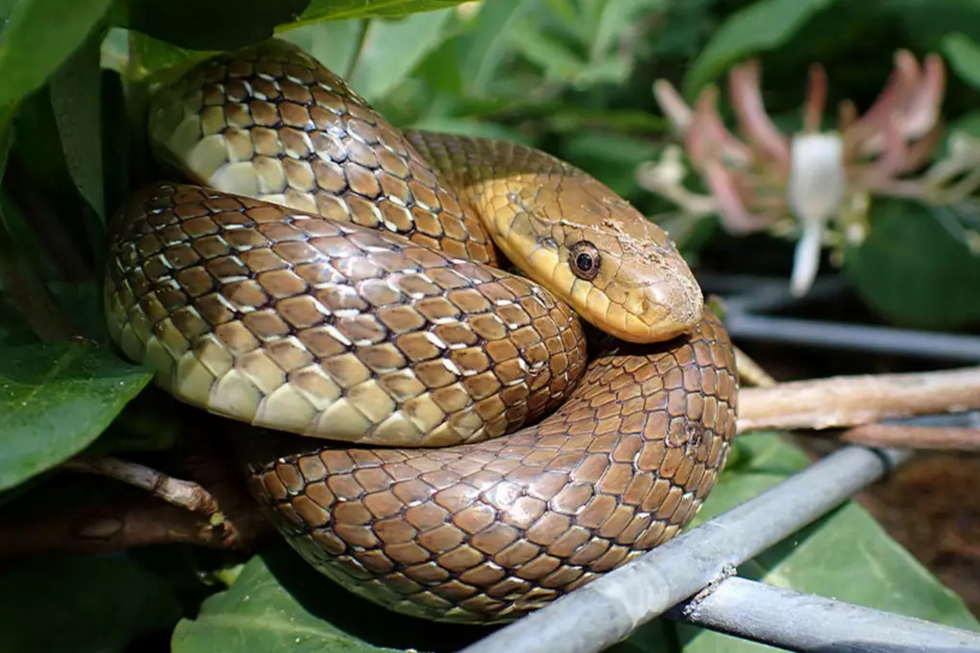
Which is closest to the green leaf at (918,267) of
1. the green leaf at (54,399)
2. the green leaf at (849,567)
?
the green leaf at (849,567)

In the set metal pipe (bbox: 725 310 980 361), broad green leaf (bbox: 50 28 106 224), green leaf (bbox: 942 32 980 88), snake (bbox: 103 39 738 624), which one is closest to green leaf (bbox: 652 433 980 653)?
snake (bbox: 103 39 738 624)

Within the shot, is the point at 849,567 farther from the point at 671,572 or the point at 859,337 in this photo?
the point at 859,337

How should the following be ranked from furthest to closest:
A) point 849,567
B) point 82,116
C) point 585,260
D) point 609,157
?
point 609,157
point 849,567
point 585,260
point 82,116

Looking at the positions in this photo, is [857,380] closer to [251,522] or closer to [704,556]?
[704,556]

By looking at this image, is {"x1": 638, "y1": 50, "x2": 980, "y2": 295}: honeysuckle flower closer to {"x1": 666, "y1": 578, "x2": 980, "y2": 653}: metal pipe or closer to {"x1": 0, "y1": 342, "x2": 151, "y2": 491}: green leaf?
{"x1": 666, "y1": 578, "x2": 980, "y2": 653}: metal pipe

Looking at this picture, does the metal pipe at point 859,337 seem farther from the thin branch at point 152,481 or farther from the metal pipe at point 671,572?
the thin branch at point 152,481

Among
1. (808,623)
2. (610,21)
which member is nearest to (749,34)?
(610,21)
